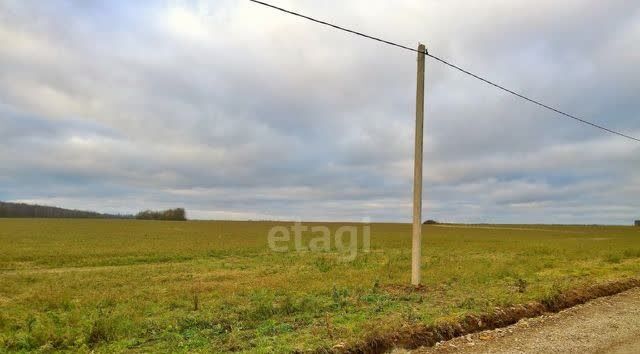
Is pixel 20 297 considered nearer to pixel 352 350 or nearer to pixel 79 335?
pixel 79 335

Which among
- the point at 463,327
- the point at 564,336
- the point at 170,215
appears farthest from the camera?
the point at 170,215

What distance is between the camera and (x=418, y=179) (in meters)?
13.5

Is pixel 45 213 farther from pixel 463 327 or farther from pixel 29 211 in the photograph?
pixel 463 327

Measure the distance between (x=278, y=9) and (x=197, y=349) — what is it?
6.46 meters

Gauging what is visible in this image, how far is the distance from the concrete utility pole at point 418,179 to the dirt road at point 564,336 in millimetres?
4033

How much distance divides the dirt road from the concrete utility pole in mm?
4033

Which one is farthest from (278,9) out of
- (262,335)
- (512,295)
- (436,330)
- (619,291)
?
Answer: (619,291)

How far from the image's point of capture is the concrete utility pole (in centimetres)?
1334

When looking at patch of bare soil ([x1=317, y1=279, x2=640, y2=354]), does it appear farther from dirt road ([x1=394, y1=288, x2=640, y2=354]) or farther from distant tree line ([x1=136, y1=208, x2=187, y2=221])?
distant tree line ([x1=136, y1=208, x2=187, y2=221])

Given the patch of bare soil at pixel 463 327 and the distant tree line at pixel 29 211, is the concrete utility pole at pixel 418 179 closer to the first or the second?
the patch of bare soil at pixel 463 327

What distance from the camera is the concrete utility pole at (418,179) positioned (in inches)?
525

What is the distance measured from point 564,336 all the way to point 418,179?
605cm

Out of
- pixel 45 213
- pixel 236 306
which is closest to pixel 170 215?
pixel 45 213

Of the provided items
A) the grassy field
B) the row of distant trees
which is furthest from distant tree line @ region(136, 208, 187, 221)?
the grassy field
